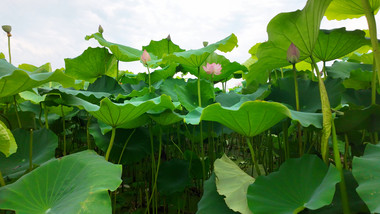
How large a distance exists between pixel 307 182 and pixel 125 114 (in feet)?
1.85

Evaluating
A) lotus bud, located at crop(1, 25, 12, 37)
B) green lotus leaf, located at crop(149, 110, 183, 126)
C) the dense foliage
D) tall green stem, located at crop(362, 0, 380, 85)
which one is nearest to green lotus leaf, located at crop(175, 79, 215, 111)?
the dense foliage

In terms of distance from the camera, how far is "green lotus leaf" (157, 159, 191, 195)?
1079 millimetres

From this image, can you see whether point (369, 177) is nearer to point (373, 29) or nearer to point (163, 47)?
point (373, 29)

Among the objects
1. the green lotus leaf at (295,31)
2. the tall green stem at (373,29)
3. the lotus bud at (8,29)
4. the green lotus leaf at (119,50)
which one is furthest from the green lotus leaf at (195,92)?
the lotus bud at (8,29)

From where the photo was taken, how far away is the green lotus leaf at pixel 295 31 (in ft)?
2.23

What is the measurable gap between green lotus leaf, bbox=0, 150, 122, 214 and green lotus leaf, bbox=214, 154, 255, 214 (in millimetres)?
286

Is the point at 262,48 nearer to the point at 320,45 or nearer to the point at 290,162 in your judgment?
the point at 320,45

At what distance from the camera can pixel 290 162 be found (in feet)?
2.27

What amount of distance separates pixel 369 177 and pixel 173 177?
0.78 metres

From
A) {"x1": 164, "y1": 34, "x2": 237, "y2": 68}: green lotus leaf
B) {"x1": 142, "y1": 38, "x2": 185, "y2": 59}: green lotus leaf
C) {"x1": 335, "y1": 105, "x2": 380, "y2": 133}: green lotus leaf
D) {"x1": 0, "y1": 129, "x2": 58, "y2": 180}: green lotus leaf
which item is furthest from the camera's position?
{"x1": 142, "y1": 38, "x2": 185, "y2": 59}: green lotus leaf

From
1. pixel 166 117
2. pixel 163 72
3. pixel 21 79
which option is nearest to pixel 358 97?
pixel 166 117

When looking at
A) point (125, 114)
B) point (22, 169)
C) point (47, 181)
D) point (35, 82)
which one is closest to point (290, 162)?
point (125, 114)

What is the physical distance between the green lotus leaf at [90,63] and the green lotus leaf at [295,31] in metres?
0.91

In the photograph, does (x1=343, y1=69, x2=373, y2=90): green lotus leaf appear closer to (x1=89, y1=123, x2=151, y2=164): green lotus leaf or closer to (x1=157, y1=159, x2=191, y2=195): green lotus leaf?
(x1=157, y1=159, x2=191, y2=195): green lotus leaf
